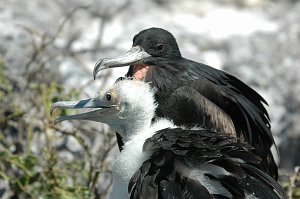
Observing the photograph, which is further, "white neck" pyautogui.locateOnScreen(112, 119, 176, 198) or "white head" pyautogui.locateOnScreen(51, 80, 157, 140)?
"white head" pyautogui.locateOnScreen(51, 80, 157, 140)

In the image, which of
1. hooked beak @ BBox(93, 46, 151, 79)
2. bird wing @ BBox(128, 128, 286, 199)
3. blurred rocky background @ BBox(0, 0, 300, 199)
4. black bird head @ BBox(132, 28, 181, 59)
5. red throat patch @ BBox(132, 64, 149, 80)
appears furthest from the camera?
blurred rocky background @ BBox(0, 0, 300, 199)

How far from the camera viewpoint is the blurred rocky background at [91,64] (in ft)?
16.2

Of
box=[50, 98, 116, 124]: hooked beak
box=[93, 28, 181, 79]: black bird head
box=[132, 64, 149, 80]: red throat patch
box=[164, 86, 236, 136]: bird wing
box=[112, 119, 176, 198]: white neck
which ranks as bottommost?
box=[112, 119, 176, 198]: white neck

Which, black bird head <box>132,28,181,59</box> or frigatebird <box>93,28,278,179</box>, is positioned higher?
black bird head <box>132,28,181,59</box>

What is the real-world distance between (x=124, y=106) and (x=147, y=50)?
0.82m

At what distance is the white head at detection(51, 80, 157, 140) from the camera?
3.81 meters

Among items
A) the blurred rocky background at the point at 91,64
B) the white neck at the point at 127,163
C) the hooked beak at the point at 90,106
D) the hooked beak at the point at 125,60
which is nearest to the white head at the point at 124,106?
the hooked beak at the point at 90,106

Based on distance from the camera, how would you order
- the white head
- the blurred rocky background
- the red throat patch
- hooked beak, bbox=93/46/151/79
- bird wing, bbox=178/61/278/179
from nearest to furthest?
the white head, hooked beak, bbox=93/46/151/79, bird wing, bbox=178/61/278/179, the red throat patch, the blurred rocky background

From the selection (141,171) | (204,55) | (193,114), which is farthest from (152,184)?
(204,55)

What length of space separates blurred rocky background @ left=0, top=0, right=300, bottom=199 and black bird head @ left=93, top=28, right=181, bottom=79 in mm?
468

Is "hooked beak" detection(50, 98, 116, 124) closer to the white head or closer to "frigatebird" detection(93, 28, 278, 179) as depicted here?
the white head

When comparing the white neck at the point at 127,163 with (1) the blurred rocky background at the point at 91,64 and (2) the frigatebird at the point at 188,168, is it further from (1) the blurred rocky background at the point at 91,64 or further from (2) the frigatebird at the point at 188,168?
(1) the blurred rocky background at the point at 91,64

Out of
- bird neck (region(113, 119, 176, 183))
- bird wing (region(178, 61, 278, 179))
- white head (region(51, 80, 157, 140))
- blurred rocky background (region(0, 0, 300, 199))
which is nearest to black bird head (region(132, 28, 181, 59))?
bird wing (region(178, 61, 278, 179))

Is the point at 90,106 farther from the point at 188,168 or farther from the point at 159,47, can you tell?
the point at 159,47
